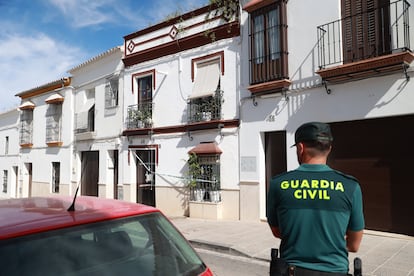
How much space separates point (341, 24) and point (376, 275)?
593cm

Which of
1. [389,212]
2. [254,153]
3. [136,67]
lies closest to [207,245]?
[254,153]

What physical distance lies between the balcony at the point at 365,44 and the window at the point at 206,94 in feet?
11.7

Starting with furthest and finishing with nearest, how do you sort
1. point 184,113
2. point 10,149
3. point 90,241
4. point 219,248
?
point 10,149
point 184,113
point 219,248
point 90,241

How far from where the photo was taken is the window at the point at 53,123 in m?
18.6

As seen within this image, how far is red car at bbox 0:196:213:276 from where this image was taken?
6.28ft

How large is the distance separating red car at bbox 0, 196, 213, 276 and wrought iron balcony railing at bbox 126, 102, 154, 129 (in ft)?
36.1

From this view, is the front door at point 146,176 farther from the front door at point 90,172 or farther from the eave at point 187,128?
the front door at point 90,172

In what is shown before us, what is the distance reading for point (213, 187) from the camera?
11.2m

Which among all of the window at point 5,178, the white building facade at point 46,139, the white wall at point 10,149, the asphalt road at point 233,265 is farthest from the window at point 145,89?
the window at point 5,178

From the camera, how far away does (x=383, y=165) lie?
320 inches

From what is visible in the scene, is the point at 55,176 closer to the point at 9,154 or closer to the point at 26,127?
the point at 26,127

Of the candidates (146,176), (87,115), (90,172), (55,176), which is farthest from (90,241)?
(55,176)

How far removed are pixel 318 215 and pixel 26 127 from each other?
2242 centimetres

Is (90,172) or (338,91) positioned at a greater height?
(338,91)
